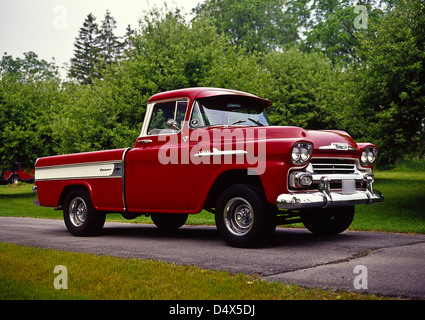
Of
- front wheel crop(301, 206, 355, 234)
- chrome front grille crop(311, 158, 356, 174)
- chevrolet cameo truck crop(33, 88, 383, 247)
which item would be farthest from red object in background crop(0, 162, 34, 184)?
chrome front grille crop(311, 158, 356, 174)

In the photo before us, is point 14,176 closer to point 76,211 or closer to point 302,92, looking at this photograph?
point 302,92

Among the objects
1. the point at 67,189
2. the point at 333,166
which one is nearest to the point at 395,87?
the point at 333,166

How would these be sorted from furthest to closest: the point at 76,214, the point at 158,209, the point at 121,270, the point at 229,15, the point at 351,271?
the point at 229,15, the point at 76,214, the point at 158,209, the point at 121,270, the point at 351,271

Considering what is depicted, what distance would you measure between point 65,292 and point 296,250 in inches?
130

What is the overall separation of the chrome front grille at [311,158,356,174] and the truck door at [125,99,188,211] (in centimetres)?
199

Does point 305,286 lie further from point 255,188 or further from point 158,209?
point 158,209

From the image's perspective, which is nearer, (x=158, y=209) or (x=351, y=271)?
(x=351, y=271)

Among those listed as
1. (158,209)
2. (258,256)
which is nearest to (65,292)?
(258,256)

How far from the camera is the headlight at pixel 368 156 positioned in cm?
770

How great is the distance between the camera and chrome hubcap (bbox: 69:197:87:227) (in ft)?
31.1

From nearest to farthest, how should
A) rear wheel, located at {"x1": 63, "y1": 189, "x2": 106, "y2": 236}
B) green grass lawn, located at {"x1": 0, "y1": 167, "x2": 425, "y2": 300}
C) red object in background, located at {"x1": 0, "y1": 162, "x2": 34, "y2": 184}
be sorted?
1. green grass lawn, located at {"x1": 0, "y1": 167, "x2": 425, "y2": 300}
2. rear wheel, located at {"x1": 63, "y1": 189, "x2": 106, "y2": 236}
3. red object in background, located at {"x1": 0, "y1": 162, "x2": 34, "y2": 184}

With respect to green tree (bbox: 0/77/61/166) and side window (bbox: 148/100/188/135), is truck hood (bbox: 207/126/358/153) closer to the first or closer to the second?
side window (bbox: 148/100/188/135)

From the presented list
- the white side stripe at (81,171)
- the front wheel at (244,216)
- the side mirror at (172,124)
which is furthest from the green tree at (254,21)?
the front wheel at (244,216)

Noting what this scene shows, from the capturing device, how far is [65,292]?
4.52 metres
